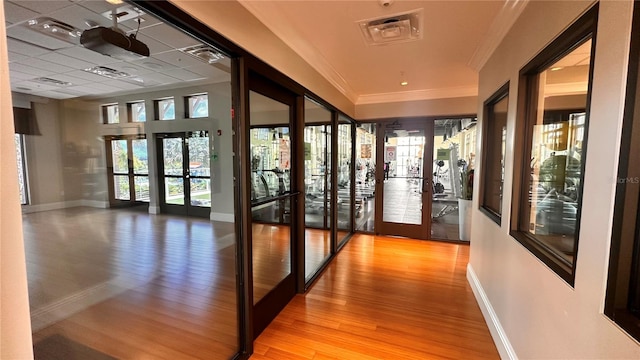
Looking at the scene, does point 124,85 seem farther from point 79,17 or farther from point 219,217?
point 219,217

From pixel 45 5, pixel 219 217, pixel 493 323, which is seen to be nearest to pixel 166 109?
pixel 219 217

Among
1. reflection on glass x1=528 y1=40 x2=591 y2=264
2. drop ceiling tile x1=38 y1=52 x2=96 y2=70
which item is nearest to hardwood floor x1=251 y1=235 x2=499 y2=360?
→ reflection on glass x1=528 y1=40 x2=591 y2=264

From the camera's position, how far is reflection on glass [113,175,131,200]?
4359 mm

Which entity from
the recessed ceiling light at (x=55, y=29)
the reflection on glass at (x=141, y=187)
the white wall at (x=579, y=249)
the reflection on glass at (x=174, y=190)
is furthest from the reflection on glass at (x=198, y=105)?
the white wall at (x=579, y=249)

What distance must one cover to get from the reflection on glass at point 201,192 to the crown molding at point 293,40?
130 inches

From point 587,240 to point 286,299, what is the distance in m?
2.56

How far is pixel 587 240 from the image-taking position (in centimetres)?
119

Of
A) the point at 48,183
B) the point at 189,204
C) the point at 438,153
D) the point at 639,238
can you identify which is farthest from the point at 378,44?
the point at 189,204

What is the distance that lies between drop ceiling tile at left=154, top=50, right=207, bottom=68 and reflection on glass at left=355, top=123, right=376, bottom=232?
124 inches

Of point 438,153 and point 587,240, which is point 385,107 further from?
point 587,240

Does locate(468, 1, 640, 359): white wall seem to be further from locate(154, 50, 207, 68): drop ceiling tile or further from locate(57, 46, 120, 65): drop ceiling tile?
locate(57, 46, 120, 65): drop ceiling tile

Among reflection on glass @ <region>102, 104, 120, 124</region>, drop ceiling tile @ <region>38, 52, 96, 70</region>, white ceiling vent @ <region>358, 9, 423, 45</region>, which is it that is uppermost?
drop ceiling tile @ <region>38, 52, 96, 70</region>

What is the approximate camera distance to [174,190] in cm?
554

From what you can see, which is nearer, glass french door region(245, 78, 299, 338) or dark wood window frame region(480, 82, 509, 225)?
glass french door region(245, 78, 299, 338)
